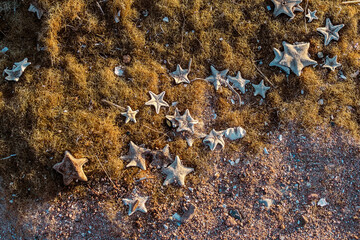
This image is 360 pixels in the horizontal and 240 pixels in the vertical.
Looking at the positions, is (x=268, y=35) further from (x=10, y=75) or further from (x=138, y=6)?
(x=10, y=75)

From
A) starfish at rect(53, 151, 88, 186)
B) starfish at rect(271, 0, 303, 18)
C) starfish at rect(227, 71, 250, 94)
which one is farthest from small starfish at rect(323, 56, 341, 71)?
starfish at rect(53, 151, 88, 186)

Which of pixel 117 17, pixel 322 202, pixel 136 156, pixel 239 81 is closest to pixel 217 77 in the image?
pixel 239 81

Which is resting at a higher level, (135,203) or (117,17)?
(117,17)

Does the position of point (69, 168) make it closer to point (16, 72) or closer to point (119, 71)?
point (119, 71)

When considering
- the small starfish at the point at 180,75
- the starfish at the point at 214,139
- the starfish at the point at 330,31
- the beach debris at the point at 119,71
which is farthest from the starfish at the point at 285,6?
the beach debris at the point at 119,71

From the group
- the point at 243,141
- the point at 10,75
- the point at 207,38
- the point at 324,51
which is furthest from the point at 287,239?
the point at 10,75

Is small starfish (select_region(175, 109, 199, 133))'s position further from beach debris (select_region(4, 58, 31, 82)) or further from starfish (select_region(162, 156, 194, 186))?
beach debris (select_region(4, 58, 31, 82))
